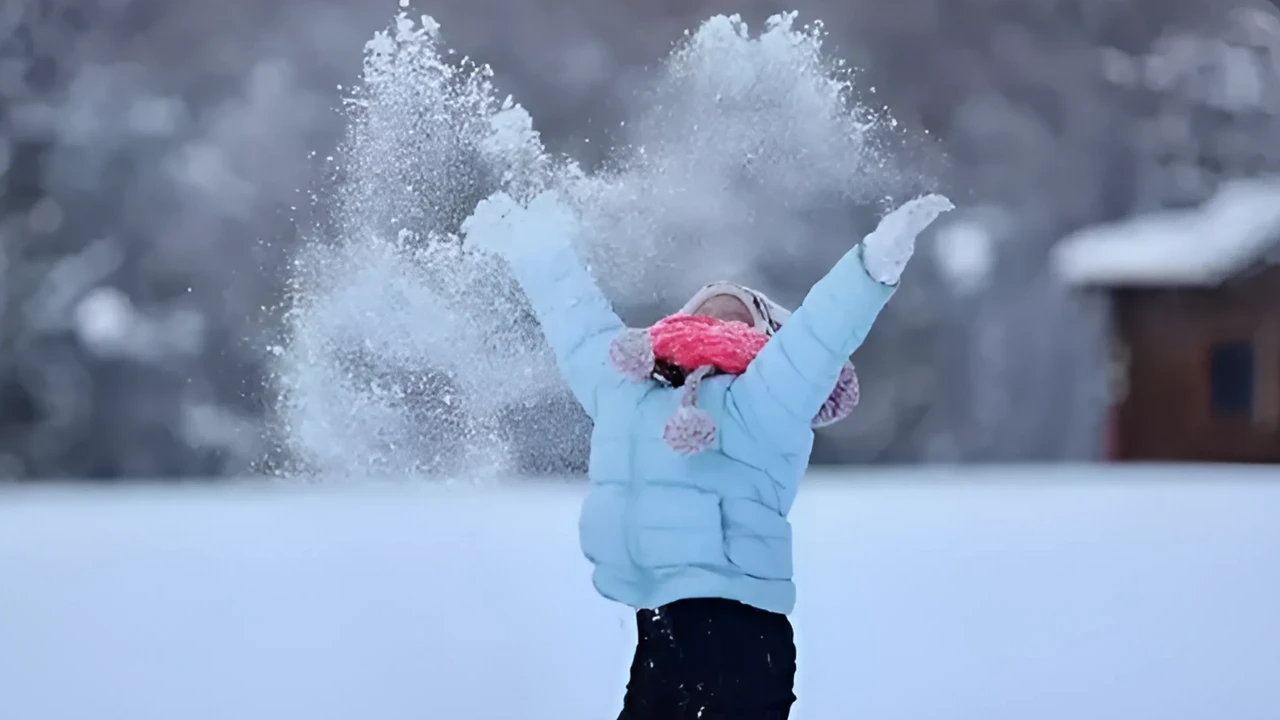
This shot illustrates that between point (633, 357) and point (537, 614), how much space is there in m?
0.84

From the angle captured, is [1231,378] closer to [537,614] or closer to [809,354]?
[537,614]

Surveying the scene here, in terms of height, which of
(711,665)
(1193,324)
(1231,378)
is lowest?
(711,665)

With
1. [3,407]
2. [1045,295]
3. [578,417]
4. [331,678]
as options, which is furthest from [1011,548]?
[3,407]

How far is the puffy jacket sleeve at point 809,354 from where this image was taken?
116 cm

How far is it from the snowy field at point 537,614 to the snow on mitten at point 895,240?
700 mm

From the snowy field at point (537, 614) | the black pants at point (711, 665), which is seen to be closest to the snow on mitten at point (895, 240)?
the black pants at point (711, 665)

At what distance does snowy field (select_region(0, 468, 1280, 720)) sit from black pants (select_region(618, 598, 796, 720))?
0.39m

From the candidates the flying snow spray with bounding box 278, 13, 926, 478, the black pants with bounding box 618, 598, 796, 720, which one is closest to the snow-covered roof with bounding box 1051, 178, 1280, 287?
the flying snow spray with bounding box 278, 13, 926, 478

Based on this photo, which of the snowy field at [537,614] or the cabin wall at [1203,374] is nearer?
the snowy field at [537,614]

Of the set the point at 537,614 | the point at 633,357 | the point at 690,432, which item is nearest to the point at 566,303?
the point at 633,357

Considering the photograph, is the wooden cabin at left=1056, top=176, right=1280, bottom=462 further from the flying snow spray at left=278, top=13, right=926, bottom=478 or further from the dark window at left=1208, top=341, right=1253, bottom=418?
the flying snow spray at left=278, top=13, right=926, bottom=478

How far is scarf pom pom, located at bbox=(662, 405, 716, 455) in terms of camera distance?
45.9 inches

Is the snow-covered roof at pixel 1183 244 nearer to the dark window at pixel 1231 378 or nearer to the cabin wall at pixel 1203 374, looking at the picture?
the cabin wall at pixel 1203 374

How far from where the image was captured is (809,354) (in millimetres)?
1184
